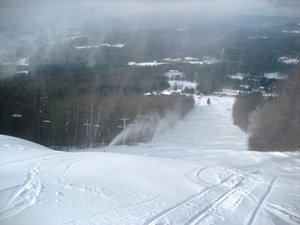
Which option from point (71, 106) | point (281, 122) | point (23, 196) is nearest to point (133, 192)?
point (23, 196)

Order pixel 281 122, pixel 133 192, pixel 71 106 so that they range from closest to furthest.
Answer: pixel 133 192 < pixel 281 122 < pixel 71 106

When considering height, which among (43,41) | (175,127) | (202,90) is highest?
(43,41)

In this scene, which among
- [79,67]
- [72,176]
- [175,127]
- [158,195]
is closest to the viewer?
[158,195]

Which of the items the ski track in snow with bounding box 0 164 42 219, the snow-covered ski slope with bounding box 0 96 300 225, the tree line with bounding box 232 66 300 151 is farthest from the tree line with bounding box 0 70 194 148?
the ski track in snow with bounding box 0 164 42 219

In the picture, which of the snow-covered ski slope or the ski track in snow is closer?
the ski track in snow

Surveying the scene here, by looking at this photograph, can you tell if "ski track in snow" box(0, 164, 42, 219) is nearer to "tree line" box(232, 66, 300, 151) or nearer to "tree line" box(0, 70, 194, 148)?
"tree line" box(232, 66, 300, 151)

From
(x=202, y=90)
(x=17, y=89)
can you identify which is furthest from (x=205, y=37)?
(x=17, y=89)

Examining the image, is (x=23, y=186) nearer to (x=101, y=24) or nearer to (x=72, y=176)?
(x=72, y=176)

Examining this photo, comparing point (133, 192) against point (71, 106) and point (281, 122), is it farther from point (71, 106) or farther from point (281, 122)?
point (71, 106)
